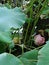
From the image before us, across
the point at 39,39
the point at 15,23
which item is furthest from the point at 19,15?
the point at 39,39

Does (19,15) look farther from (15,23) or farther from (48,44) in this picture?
(48,44)

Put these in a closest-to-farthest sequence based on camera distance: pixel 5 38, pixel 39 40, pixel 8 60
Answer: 1. pixel 8 60
2. pixel 5 38
3. pixel 39 40

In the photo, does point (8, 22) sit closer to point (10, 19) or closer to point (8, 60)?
point (10, 19)

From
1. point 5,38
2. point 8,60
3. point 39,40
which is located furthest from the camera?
point 39,40

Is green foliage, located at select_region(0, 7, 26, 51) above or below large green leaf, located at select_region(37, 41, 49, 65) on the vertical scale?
above

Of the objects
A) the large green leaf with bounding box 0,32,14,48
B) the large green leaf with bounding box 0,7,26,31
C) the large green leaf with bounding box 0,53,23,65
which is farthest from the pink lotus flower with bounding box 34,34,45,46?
the large green leaf with bounding box 0,53,23,65

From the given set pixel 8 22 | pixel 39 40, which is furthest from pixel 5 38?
pixel 39 40

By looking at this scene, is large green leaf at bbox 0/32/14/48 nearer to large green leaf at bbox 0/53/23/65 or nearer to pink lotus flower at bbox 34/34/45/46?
large green leaf at bbox 0/53/23/65

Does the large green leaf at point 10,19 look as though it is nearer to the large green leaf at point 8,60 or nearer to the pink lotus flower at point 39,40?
the large green leaf at point 8,60
